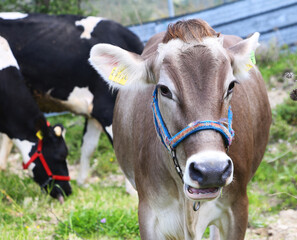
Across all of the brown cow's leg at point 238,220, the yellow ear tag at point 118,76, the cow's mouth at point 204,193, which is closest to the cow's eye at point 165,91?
the yellow ear tag at point 118,76

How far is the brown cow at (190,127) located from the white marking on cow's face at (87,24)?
2.92 metres

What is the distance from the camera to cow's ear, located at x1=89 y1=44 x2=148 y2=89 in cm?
290

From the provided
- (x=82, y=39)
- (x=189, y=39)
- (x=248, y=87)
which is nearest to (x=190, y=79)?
(x=189, y=39)

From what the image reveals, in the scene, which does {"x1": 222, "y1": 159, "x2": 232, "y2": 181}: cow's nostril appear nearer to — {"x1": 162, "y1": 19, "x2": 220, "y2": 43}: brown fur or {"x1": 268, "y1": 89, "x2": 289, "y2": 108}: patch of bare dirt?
{"x1": 162, "y1": 19, "x2": 220, "y2": 43}: brown fur

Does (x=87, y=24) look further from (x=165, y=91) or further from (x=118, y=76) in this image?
(x=165, y=91)

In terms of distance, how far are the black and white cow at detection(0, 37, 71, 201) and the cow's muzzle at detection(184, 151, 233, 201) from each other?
375 centimetres

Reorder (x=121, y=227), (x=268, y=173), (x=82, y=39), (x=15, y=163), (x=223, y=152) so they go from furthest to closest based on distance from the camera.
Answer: (x=15, y=163)
(x=82, y=39)
(x=268, y=173)
(x=121, y=227)
(x=223, y=152)

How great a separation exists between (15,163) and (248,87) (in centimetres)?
495

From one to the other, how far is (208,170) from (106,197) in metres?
3.49

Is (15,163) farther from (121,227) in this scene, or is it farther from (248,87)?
(248,87)

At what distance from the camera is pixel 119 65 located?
116 inches

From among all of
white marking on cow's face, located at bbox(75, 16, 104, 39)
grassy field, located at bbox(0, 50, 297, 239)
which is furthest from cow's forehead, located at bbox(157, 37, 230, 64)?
white marking on cow's face, located at bbox(75, 16, 104, 39)

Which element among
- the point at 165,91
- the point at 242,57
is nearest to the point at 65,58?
Answer: the point at 242,57

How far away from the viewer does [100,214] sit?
4.50 meters
